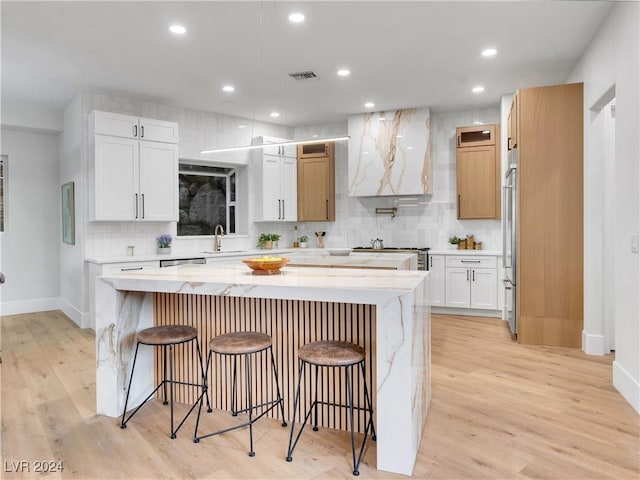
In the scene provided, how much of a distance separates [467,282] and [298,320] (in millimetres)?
3618

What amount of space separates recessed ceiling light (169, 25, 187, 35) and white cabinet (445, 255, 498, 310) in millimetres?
4032

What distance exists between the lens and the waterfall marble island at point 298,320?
209 cm

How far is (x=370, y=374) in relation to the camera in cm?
249

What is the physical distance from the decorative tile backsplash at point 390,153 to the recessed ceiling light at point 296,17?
9.54ft

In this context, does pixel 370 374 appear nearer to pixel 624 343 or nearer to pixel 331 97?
pixel 624 343

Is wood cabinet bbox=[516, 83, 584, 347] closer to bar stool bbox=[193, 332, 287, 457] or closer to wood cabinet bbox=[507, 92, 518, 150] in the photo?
wood cabinet bbox=[507, 92, 518, 150]

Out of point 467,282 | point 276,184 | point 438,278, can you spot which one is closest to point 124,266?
point 276,184

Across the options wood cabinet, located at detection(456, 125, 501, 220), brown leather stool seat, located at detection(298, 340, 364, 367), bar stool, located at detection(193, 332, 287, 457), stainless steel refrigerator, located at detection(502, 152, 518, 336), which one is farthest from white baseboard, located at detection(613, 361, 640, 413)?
wood cabinet, located at detection(456, 125, 501, 220)

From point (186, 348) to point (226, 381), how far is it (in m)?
0.38

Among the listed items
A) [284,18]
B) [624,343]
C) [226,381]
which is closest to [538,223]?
[624,343]

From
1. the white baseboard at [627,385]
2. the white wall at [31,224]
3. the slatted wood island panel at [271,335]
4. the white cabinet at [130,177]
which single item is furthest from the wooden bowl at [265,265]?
the white wall at [31,224]

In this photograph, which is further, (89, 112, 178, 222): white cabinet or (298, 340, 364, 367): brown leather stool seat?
(89, 112, 178, 222): white cabinet

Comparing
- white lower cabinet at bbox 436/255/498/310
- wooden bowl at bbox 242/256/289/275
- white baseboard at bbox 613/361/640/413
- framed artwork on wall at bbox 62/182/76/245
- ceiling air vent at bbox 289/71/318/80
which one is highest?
ceiling air vent at bbox 289/71/318/80

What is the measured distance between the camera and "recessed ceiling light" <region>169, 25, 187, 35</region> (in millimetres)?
3518
